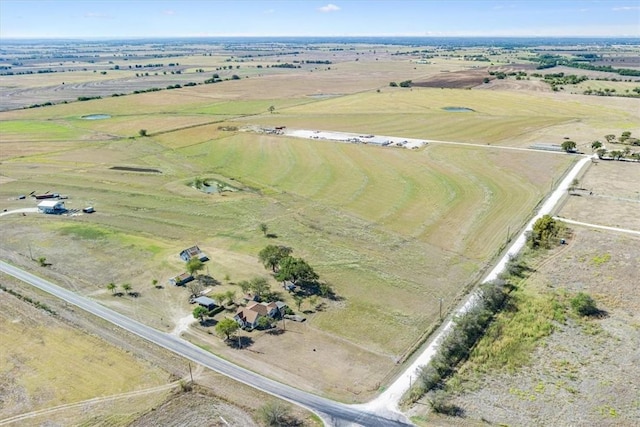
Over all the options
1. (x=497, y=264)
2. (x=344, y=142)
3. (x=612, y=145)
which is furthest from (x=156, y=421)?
(x=612, y=145)

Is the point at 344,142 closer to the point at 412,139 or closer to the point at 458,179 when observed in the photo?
the point at 412,139

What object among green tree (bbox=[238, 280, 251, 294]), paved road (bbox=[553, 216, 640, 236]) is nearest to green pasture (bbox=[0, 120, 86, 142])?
green tree (bbox=[238, 280, 251, 294])

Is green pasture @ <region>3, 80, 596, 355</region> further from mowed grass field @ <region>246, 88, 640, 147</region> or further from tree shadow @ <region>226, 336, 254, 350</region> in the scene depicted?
tree shadow @ <region>226, 336, 254, 350</region>

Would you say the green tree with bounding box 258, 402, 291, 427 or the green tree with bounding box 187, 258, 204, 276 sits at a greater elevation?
the green tree with bounding box 187, 258, 204, 276

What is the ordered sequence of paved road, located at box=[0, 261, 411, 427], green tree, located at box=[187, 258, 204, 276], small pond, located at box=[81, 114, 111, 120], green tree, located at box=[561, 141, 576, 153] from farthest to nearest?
small pond, located at box=[81, 114, 111, 120]
green tree, located at box=[561, 141, 576, 153]
green tree, located at box=[187, 258, 204, 276]
paved road, located at box=[0, 261, 411, 427]

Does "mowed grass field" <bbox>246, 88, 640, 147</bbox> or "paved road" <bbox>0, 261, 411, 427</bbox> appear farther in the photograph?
"mowed grass field" <bbox>246, 88, 640, 147</bbox>

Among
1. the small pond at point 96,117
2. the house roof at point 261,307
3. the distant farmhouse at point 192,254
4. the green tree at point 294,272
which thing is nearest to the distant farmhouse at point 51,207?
the distant farmhouse at point 192,254

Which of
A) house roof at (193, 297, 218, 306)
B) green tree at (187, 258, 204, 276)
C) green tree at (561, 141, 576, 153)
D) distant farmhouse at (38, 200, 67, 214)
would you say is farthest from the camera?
green tree at (561, 141, 576, 153)

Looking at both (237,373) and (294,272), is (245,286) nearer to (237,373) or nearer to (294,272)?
(294,272)
